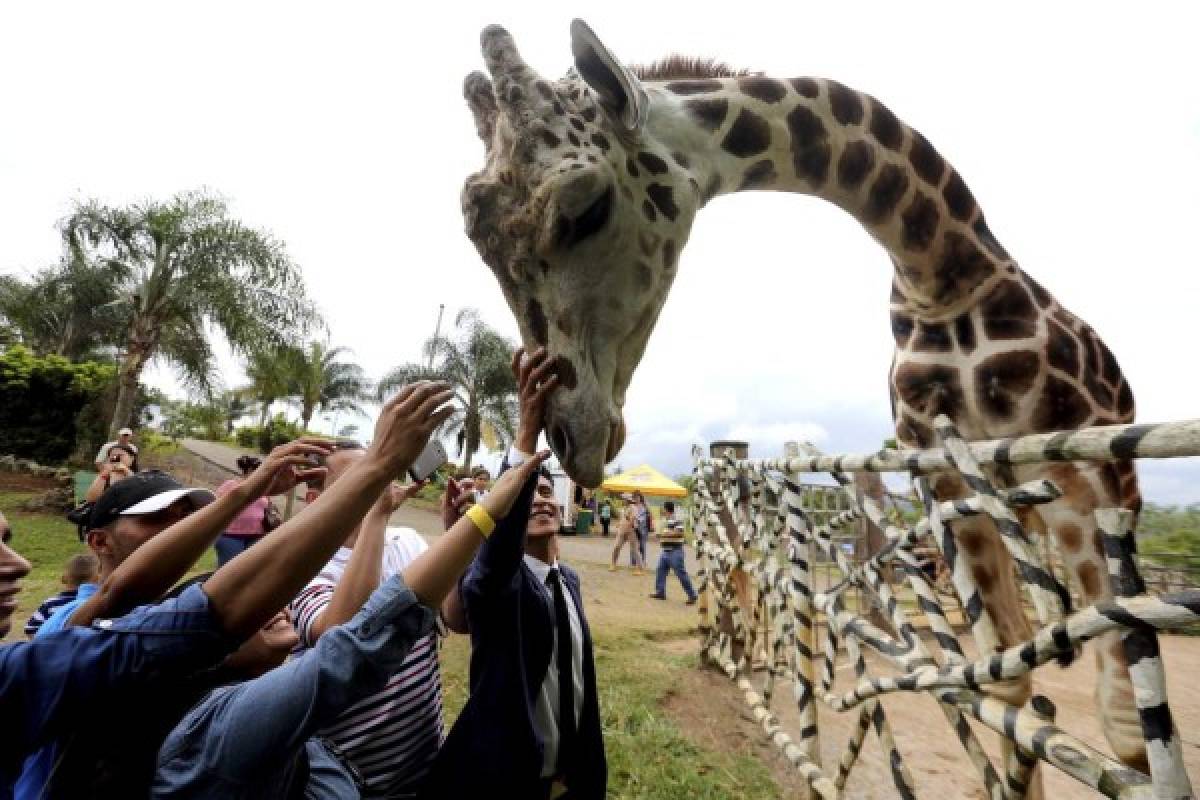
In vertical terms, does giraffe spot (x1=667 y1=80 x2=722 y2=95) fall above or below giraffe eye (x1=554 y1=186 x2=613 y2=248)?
above

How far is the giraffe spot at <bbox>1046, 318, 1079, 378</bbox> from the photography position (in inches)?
93.4

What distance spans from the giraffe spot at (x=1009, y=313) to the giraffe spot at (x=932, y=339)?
0.14 metres

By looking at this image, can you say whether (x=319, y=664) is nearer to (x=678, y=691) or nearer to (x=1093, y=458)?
(x=1093, y=458)

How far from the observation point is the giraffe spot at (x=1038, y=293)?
8.48ft

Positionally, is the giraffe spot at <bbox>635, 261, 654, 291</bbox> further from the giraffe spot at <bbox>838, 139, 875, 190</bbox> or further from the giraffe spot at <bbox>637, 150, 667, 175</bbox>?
the giraffe spot at <bbox>838, 139, 875, 190</bbox>

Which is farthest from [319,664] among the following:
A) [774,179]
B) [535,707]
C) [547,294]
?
[774,179]

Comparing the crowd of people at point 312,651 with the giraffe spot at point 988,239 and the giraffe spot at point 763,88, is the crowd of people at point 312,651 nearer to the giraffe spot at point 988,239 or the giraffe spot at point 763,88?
the giraffe spot at point 763,88

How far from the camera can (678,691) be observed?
5176 millimetres

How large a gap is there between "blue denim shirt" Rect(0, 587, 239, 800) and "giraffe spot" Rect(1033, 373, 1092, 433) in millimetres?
2635

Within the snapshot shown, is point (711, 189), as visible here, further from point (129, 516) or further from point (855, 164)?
point (129, 516)

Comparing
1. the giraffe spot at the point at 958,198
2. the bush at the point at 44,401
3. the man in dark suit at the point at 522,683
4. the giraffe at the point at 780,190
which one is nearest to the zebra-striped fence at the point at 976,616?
the giraffe at the point at 780,190

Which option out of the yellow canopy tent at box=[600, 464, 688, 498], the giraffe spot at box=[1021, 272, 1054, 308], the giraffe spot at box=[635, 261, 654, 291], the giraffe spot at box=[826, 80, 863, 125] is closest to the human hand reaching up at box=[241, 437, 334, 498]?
the giraffe spot at box=[635, 261, 654, 291]

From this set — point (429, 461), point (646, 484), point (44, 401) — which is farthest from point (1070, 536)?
point (44, 401)

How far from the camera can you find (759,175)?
241 centimetres
